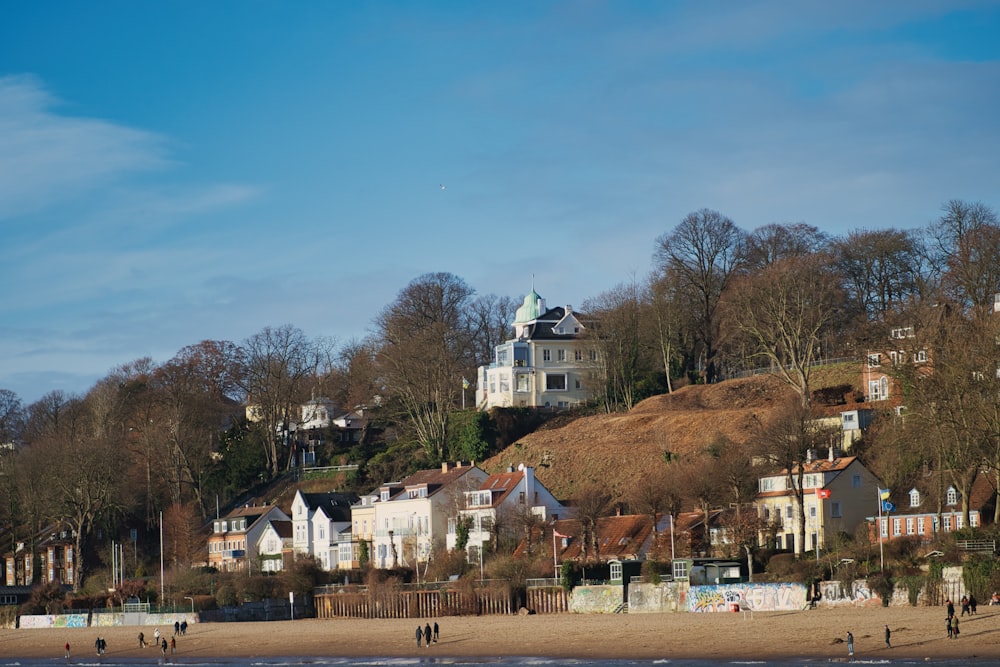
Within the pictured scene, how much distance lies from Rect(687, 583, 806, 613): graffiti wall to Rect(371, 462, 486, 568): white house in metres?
25.5

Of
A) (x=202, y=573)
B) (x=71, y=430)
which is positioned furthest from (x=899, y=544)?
(x=71, y=430)

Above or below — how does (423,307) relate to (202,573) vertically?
above

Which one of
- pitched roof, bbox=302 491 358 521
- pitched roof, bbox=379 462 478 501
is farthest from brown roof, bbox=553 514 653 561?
pitched roof, bbox=302 491 358 521

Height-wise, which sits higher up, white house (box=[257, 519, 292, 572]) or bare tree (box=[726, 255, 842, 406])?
bare tree (box=[726, 255, 842, 406])

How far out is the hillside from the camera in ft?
279

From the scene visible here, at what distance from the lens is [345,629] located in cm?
6594

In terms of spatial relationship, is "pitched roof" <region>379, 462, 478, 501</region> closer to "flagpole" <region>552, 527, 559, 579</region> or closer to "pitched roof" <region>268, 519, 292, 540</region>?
"pitched roof" <region>268, 519, 292, 540</region>

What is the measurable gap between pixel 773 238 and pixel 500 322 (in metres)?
29.9

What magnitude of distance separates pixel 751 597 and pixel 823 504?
1161cm

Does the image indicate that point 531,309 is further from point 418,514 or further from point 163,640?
point 163,640

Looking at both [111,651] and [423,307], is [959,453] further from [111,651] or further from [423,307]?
[423,307]

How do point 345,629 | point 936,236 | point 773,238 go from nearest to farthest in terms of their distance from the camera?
1. point 345,629
2. point 936,236
3. point 773,238

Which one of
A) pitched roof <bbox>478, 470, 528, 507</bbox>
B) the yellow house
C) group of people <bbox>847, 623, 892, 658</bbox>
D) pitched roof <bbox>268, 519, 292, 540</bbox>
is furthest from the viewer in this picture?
pitched roof <bbox>268, 519, 292, 540</bbox>

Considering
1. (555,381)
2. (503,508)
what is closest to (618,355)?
(555,381)
